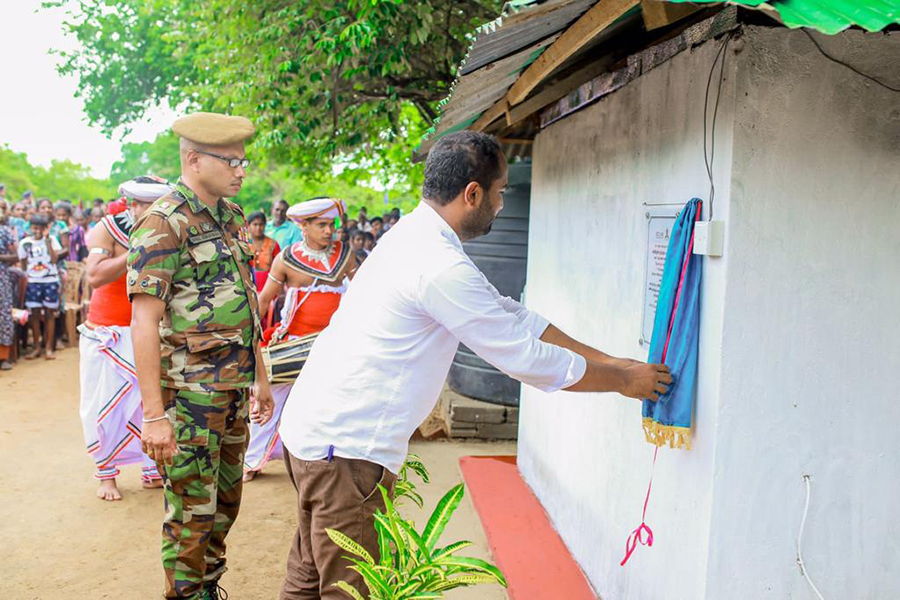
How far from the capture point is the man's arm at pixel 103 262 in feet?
16.5

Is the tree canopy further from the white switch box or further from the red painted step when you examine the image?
the white switch box

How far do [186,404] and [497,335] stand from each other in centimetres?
168

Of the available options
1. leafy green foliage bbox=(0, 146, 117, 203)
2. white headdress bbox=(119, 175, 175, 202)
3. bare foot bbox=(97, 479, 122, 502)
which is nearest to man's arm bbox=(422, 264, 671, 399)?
white headdress bbox=(119, 175, 175, 202)

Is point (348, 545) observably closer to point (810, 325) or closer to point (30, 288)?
point (810, 325)

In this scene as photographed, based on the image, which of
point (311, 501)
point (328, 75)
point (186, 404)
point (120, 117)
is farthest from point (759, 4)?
point (120, 117)

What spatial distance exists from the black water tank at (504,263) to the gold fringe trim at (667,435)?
158 inches

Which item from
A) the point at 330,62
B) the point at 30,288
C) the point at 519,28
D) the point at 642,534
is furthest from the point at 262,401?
the point at 30,288

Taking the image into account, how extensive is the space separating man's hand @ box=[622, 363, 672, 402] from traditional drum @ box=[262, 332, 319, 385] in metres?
3.30

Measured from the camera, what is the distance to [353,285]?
8.95 feet

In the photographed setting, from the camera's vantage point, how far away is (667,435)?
2846 millimetres

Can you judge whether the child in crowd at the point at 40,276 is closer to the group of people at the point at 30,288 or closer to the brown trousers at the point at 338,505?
the group of people at the point at 30,288

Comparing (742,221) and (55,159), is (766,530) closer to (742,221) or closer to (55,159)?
(742,221)

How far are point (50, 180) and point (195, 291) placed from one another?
34.2m

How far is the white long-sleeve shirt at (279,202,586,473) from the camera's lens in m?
2.43
